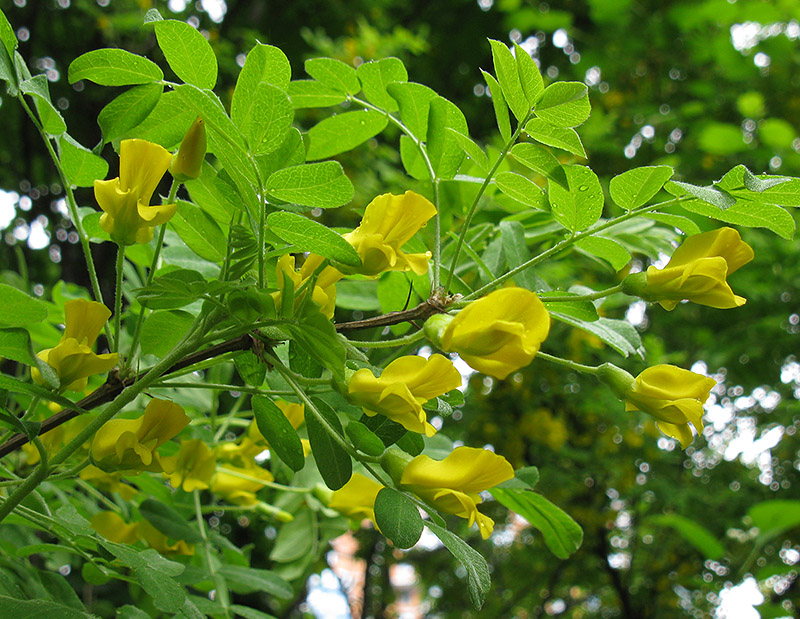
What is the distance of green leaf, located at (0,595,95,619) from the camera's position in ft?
1.55

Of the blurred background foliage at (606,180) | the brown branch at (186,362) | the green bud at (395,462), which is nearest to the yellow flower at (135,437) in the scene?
the brown branch at (186,362)

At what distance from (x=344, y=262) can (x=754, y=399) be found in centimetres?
213

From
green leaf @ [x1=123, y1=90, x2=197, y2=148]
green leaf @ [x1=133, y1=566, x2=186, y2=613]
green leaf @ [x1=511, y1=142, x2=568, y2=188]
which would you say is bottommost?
green leaf @ [x1=133, y1=566, x2=186, y2=613]

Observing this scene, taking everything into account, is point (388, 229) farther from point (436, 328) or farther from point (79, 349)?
point (79, 349)

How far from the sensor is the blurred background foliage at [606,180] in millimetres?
1971

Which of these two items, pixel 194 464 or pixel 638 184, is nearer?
pixel 638 184

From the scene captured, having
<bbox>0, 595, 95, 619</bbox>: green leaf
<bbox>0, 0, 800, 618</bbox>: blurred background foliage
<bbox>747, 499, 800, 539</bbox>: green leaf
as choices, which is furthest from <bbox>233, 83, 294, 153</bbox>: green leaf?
<bbox>0, 0, 800, 618</bbox>: blurred background foliage

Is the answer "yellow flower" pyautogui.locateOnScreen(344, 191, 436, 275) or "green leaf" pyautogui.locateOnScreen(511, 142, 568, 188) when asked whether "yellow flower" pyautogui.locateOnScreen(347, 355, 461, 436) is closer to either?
"yellow flower" pyautogui.locateOnScreen(344, 191, 436, 275)

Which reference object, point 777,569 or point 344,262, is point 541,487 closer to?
point 777,569

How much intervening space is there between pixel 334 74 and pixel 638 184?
0.90ft

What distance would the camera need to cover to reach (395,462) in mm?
443

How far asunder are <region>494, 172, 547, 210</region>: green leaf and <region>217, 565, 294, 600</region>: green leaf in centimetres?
50

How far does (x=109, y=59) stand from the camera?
479 millimetres

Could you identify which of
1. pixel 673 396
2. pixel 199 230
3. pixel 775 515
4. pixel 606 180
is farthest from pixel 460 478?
pixel 606 180
